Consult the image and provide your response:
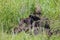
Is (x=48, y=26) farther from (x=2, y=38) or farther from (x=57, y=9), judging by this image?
(x=2, y=38)

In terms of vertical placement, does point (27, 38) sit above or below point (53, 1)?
below

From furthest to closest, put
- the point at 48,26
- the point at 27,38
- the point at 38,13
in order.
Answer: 1. the point at 38,13
2. the point at 48,26
3. the point at 27,38

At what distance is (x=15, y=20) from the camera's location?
434 cm

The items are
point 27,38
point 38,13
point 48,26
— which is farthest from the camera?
point 38,13

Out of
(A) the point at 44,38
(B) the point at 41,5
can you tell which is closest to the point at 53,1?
(B) the point at 41,5

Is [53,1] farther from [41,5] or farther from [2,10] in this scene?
[2,10]

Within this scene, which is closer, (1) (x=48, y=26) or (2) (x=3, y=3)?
(1) (x=48, y=26)

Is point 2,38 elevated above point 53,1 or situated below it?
below

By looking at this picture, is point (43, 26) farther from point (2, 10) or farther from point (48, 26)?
point (2, 10)

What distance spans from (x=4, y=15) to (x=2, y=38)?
0.57m

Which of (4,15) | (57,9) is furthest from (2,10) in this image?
(57,9)

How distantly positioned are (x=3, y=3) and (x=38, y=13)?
55cm

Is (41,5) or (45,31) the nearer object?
(45,31)

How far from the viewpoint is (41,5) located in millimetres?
4496
